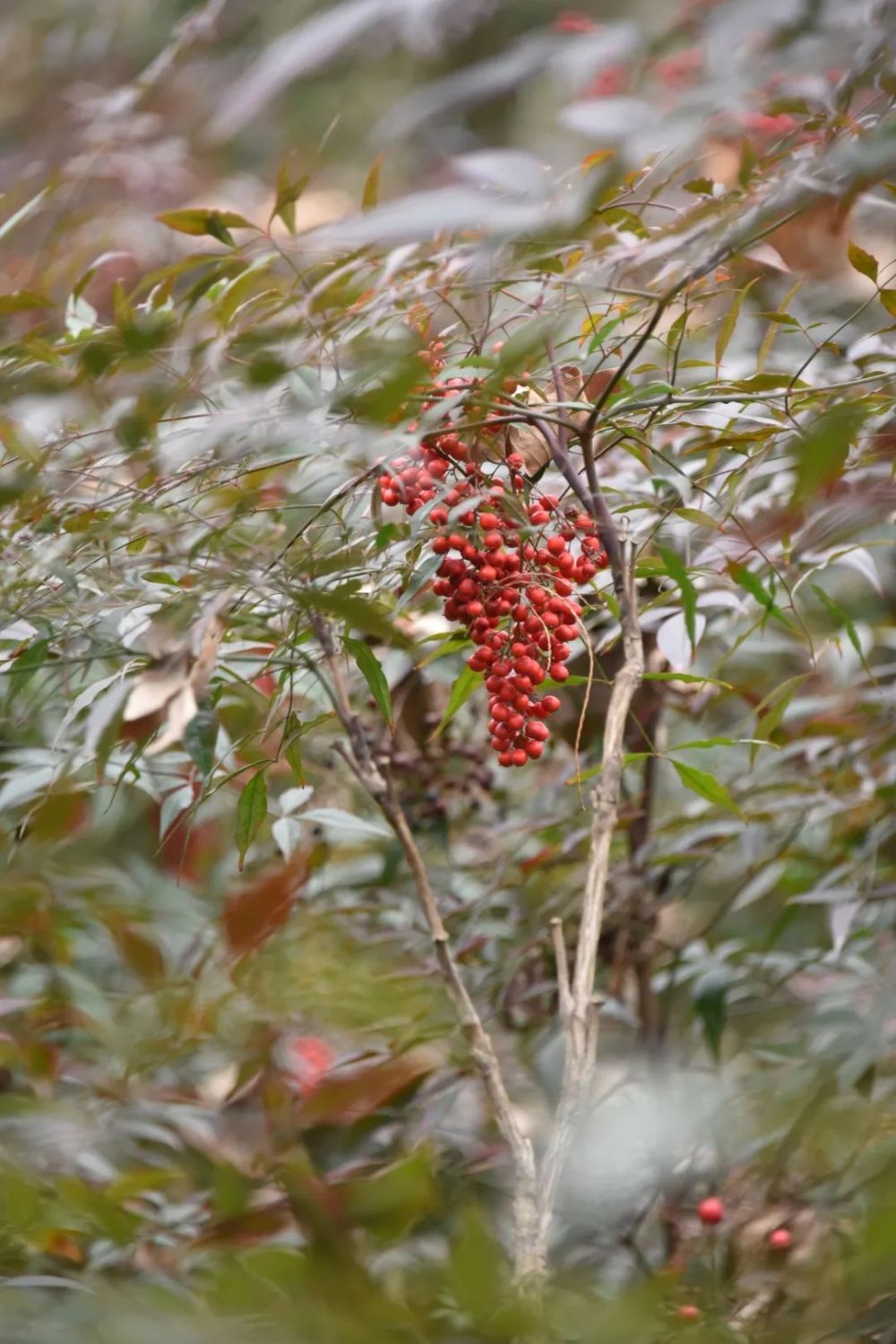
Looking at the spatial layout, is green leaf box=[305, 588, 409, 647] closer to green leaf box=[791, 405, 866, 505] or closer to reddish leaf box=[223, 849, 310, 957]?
green leaf box=[791, 405, 866, 505]

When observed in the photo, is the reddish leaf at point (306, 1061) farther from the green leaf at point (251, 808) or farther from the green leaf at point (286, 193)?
the green leaf at point (286, 193)

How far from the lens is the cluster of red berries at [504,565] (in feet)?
1.76

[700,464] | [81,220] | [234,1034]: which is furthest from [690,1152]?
[81,220]

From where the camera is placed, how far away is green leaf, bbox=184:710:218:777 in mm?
477

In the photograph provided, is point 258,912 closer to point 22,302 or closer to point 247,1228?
point 247,1228

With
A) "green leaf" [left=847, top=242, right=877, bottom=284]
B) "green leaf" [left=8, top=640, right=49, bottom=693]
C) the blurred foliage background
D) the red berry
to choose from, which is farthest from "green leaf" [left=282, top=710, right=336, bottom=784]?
the red berry

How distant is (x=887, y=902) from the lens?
864 millimetres

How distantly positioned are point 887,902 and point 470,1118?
1.37 feet

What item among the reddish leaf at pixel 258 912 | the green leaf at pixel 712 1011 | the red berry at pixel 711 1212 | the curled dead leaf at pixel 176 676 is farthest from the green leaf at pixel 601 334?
the red berry at pixel 711 1212

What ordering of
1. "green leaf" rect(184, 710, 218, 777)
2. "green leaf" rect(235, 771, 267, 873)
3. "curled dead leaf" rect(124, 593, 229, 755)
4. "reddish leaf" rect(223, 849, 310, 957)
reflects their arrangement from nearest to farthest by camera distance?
"curled dead leaf" rect(124, 593, 229, 755) < "green leaf" rect(184, 710, 218, 777) < "green leaf" rect(235, 771, 267, 873) < "reddish leaf" rect(223, 849, 310, 957)

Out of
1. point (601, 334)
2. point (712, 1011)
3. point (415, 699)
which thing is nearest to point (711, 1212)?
point (712, 1011)

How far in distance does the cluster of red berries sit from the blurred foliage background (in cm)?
2

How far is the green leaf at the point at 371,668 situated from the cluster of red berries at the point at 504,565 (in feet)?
0.13

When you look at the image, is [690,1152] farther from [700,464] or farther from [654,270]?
[654,270]
